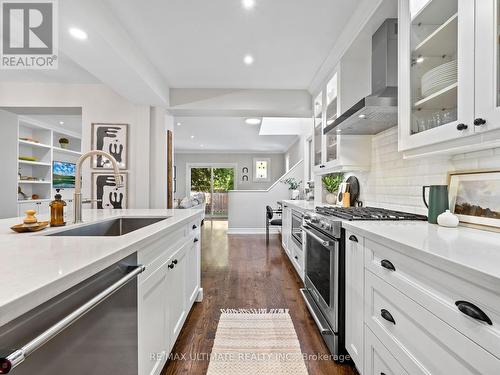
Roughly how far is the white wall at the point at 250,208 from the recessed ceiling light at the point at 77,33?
195 inches

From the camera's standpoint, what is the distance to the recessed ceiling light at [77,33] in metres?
1.90

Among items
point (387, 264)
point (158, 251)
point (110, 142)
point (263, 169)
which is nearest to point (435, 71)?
point (387, 264)

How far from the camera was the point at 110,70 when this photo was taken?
2566mm

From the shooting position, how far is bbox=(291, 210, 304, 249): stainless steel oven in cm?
A: 305

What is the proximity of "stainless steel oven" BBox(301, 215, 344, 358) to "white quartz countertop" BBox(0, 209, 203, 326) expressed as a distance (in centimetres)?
118

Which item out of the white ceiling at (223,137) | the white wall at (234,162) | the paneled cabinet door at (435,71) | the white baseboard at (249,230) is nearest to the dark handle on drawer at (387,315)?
the paneled cabinet door at (435,71)

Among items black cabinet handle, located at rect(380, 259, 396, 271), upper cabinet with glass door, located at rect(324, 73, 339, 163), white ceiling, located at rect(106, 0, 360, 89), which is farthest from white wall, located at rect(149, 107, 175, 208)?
black cabinet handle, located at rect(380, 259, 396, 271)

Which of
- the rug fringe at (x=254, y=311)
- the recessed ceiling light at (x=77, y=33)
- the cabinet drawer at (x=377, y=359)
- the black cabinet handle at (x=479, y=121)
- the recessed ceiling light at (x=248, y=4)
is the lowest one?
the rug fringe at (x=254, y=311)

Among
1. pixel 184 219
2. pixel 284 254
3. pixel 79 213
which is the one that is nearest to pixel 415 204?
pixel 184 219

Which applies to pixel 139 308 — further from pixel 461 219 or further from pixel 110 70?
pixel 110 70

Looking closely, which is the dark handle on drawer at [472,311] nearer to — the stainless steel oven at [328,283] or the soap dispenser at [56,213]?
the stainless steel oven at [328,283]

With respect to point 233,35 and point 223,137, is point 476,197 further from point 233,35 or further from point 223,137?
point 223,137

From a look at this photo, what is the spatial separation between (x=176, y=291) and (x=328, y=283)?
104 cm

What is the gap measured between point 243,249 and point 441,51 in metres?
4.08
